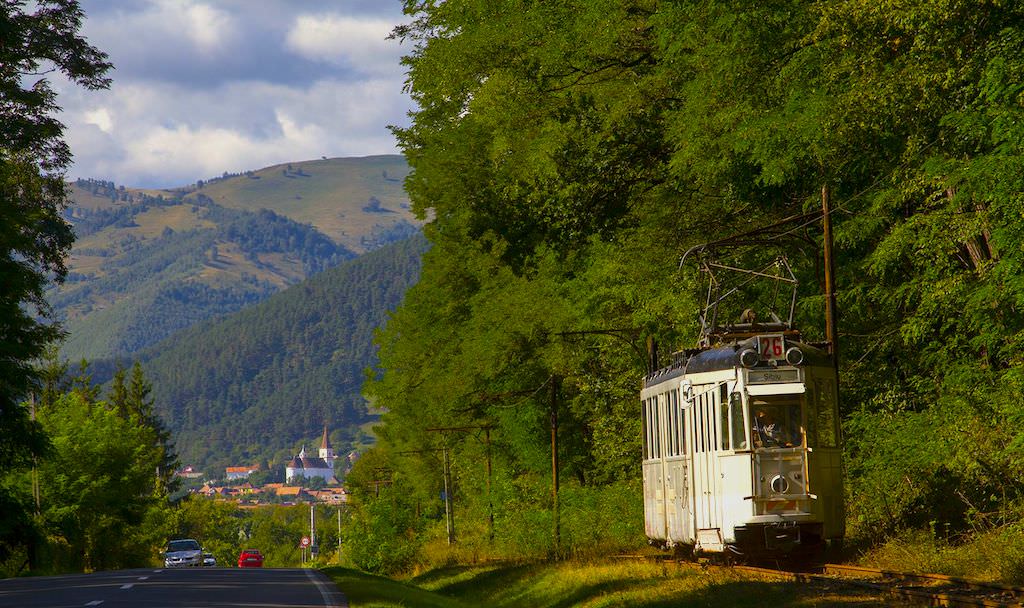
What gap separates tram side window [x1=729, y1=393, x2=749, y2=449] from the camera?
23.0 meters

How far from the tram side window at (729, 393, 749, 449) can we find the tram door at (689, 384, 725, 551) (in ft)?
0.99

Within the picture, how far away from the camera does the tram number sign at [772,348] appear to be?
75.7 ft

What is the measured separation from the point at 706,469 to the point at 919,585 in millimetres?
5287

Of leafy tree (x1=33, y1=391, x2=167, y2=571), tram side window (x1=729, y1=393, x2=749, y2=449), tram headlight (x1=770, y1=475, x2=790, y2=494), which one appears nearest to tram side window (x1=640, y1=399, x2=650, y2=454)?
tram side window (x1=729, y1=393, x2=749, y2=449)

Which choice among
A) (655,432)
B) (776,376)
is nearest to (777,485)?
(776,376)

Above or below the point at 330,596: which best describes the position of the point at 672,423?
above

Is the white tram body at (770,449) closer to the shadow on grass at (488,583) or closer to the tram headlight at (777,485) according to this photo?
the tram headlight at (777,485)

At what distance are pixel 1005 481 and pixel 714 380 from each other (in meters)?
5.18

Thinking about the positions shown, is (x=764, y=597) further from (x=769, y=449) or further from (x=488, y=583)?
(x=488, y=583)

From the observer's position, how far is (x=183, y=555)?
64375 millimetres

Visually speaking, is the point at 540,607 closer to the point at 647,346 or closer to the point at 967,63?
the point at 647,346

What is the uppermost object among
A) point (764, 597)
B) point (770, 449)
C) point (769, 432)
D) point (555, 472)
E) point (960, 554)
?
point (769, 432)

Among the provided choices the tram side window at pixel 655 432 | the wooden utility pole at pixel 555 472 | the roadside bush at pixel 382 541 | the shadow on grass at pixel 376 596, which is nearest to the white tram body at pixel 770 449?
the tram side window at pixel 655 432

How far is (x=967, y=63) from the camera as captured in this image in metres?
21.2
